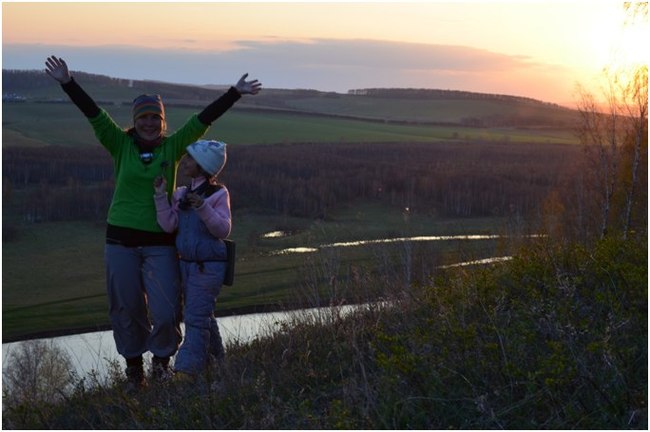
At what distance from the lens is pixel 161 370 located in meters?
5.62

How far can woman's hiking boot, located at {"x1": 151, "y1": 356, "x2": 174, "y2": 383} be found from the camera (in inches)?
213

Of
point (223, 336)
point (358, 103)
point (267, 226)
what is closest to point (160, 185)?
point (223, 336)

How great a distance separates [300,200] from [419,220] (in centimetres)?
1175

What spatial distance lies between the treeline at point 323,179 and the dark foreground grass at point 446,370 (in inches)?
1536

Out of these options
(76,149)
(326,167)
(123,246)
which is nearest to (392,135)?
(326,167)

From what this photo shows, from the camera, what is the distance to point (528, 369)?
4.33m

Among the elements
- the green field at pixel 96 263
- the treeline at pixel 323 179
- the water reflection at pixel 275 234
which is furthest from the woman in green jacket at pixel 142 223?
the treeline at pixel 323 179

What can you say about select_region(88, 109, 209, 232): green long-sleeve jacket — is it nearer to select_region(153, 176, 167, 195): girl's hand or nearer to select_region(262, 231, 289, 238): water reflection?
select_region(153, 176, 167, 195): girl's hand

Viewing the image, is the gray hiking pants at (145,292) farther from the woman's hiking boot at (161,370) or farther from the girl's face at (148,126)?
the girl's face at (148,126)

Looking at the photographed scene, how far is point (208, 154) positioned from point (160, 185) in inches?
14.6

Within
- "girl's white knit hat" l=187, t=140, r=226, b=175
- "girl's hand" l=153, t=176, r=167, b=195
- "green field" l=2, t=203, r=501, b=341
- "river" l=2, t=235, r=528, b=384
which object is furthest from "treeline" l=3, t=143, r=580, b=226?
"girl's hand" l=153, t=176, r=167, b=195

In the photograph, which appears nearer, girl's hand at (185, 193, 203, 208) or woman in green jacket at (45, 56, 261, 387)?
girl's hand at (185, 193, 203, 208)

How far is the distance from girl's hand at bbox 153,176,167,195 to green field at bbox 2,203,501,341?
9885mm

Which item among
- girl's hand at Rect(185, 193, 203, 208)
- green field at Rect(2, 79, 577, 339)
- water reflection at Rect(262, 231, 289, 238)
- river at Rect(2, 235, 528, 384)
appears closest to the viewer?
girl's hand at Rect(185, 193, 203, 208)
